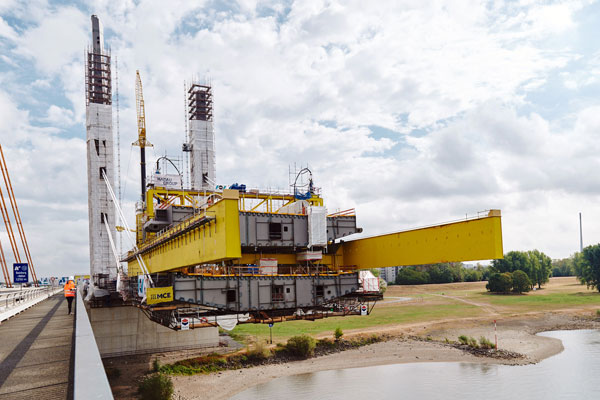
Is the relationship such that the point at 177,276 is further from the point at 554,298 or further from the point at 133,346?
the point at 554,298

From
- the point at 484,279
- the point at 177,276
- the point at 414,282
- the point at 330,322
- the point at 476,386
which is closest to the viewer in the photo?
the point at 177,276

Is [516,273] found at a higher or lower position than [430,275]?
higher

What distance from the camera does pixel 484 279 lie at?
483 feet

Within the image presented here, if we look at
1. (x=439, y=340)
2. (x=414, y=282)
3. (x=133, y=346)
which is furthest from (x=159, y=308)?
(x=414, y=282)

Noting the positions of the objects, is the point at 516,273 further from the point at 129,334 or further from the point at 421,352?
the point at 129,334

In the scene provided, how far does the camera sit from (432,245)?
27266mm

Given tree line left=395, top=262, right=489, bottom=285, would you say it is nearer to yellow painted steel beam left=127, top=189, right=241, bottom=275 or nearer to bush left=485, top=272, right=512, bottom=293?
bush left=485, top=272, right=512, bottom=293

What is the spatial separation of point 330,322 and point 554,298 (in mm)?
50657

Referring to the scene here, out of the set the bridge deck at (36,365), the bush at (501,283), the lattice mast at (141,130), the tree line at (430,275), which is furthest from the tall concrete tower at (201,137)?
the tree line at (430,275)

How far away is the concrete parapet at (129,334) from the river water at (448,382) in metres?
14.3

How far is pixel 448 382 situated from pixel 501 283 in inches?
2648

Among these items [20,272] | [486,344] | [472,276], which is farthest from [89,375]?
[472,276]

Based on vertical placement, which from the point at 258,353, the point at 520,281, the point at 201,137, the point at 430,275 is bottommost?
the point at 258,353

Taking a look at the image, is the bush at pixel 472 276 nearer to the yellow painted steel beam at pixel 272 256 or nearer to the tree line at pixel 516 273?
the tree line at pixel 516 273
